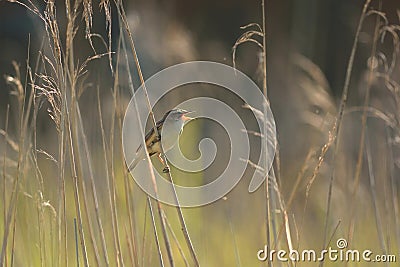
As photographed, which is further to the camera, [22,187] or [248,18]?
[248,18]

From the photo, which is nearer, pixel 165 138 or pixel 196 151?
pixel 165 138

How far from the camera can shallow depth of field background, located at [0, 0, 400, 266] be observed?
1.43 metres

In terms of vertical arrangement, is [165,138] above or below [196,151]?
below

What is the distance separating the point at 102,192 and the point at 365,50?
3.65 metres

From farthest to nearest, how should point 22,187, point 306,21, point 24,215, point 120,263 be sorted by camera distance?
point 306,21
point 24,215
point 22,187
point 120,263

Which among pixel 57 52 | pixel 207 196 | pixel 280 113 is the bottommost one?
pixel 57 52

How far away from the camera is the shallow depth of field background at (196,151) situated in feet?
4.70

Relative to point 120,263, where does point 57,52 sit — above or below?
above

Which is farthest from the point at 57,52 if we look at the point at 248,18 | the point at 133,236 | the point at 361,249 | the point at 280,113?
the point at 248,18

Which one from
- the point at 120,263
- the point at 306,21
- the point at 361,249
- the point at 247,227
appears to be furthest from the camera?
the point at 306,21

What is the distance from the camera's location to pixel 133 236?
4.46 feet

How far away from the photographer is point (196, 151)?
3088 millimetres

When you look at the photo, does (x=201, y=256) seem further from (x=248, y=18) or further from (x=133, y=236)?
(x=248, y=18)

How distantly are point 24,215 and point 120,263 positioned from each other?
0.60 metres
